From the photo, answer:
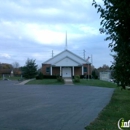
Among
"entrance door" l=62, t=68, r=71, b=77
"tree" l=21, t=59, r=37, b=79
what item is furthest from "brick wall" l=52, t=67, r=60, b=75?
"tree" l=21, t=59, r=37, b=79

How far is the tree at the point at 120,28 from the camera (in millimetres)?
4719

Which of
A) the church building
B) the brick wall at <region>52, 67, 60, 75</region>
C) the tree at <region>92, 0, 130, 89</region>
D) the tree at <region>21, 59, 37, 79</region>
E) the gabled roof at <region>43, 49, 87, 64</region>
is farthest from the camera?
the tree at <region>21, 59, 37, 79</region>

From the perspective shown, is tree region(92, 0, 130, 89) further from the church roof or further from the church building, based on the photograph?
the church roof

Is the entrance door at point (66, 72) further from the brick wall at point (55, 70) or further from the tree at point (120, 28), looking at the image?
the tree at point (120, 28)

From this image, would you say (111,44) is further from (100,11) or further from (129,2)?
(129,2)

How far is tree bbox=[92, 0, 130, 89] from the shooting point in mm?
4719

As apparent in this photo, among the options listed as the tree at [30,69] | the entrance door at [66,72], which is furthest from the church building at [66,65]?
the tree at [30,69]

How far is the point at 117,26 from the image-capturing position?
507 cm

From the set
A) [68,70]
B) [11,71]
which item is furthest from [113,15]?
[11,71]

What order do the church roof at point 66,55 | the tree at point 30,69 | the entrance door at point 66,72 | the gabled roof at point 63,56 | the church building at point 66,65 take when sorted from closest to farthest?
the church building at point 66,65, the entrance door at point 66,72, the church roof at point 66,55, the gabled roof at point 63,56, the tree at point 30,69

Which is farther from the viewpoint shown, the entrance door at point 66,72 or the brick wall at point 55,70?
the brick wall at point 55,70

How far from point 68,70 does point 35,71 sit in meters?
9.71

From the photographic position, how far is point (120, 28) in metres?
5.04

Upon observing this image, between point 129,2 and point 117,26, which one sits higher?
point 129,2
